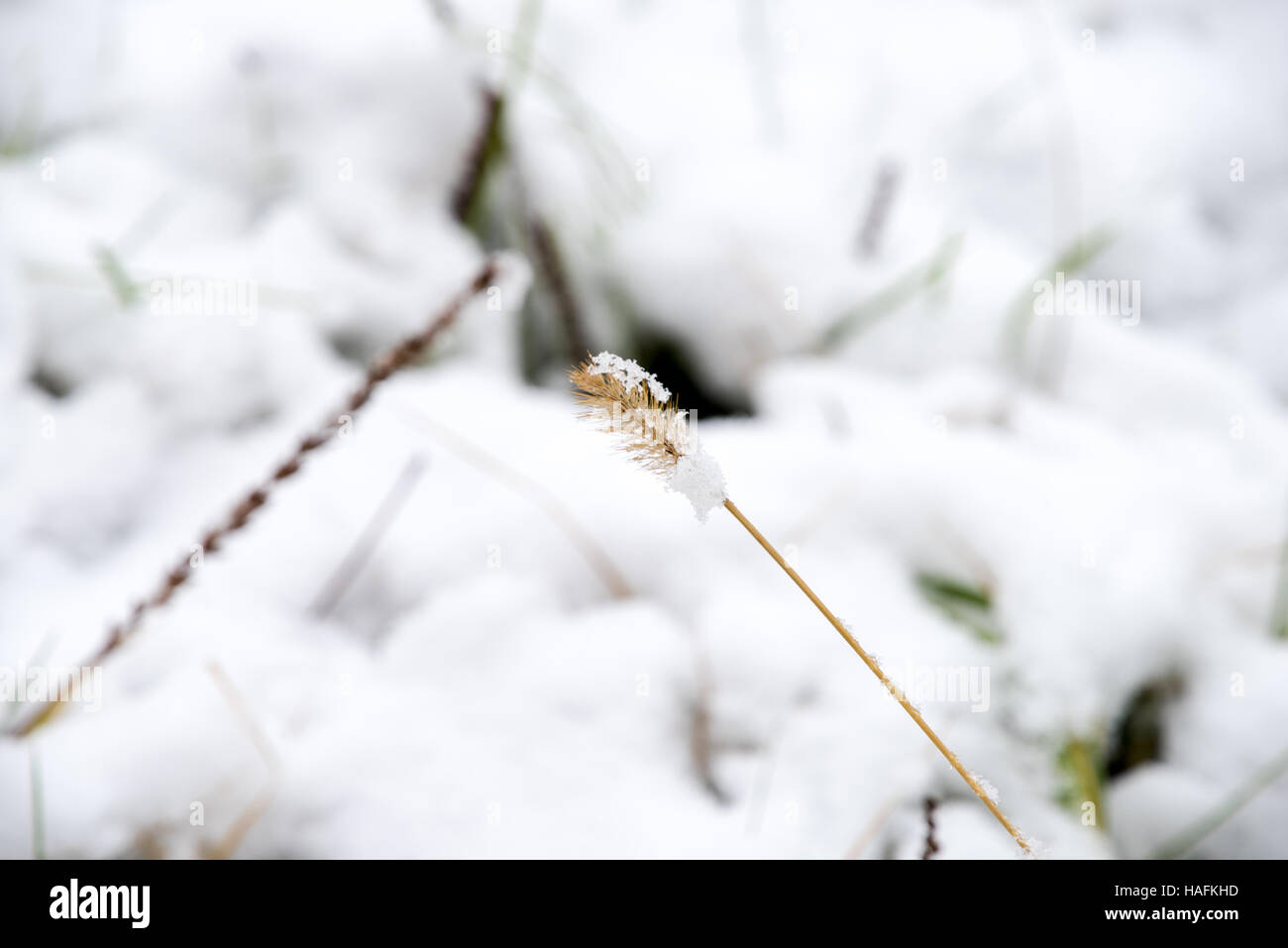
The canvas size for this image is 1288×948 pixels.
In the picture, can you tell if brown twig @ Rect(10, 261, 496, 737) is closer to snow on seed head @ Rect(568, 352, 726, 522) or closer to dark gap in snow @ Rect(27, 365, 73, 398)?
snow on seed head @ Rect(568, 352, 726, 522)

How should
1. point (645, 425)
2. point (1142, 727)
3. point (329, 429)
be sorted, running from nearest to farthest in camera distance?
point (645, 425), point (329, 429), point (1142, 727)

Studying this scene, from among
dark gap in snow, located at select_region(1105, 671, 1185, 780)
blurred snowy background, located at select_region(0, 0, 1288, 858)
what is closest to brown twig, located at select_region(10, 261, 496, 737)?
blurred snowy background, located at select_region(0, 0, 1288, 858)

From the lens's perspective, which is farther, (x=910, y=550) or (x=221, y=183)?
(x=221, y=183)

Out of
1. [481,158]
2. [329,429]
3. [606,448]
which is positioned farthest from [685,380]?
[329,429]

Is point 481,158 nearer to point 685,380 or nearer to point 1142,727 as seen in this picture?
point 685,380
